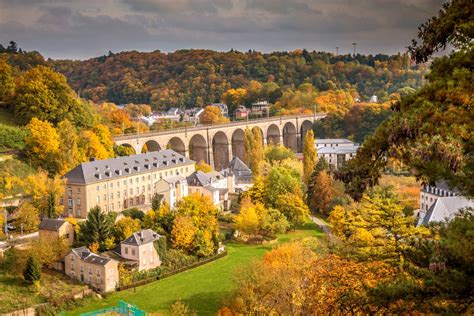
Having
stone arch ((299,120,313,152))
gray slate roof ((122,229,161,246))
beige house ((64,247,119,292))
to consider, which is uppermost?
stone arch ((299,120,313,152))

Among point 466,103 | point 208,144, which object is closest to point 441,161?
point 466,103

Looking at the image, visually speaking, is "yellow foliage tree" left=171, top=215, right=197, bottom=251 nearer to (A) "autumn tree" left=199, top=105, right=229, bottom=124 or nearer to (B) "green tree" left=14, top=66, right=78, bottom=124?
(B) "green tree" left=14, top=66, right=78, bottom=124

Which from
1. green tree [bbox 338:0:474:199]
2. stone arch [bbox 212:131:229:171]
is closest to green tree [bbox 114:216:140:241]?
green tree [bbox 338:0:474:199]

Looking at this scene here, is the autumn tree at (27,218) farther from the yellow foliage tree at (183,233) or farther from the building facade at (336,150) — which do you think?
the building facade at (336,150)

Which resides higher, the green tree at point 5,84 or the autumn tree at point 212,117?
the green tree at point 5,84

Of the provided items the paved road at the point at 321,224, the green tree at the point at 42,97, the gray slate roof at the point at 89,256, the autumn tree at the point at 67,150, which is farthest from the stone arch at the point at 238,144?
the gray slate roof at the point at 89,256

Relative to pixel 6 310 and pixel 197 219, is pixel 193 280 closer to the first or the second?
pixel 197 219

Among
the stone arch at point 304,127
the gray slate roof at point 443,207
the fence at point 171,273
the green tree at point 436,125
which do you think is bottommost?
the fence at point 171,273
